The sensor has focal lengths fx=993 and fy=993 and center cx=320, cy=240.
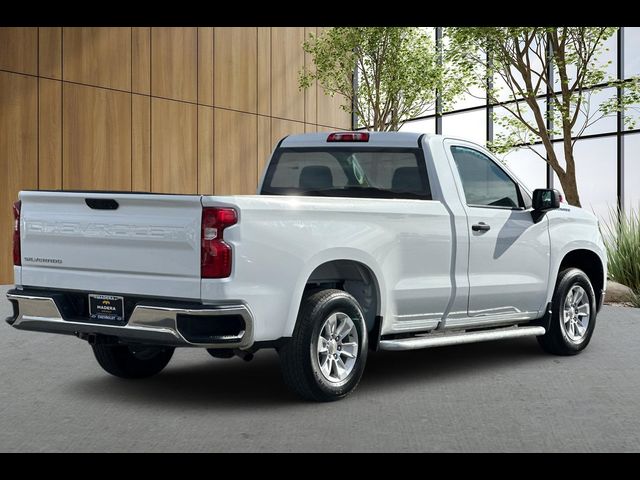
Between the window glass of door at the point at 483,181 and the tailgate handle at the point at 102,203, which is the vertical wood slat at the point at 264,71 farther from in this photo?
the tailgate handle at the point at 102,203

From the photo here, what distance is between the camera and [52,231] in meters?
6.91

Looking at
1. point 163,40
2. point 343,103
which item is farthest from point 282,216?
point 343,103

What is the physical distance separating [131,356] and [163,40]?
629 inches

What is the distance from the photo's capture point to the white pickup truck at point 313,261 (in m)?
6.32

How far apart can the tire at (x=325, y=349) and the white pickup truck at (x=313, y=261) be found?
1 cm

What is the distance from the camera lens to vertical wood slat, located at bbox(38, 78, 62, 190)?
64.8 feet

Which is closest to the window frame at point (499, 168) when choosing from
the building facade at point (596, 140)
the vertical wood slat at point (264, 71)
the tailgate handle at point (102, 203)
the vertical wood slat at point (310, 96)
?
the tailgate handle at point (102, 203)

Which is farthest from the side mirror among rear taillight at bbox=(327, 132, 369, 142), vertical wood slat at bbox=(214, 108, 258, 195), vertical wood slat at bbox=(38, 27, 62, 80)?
vertical wood slat at bbox=(214, 108, 258, 195)

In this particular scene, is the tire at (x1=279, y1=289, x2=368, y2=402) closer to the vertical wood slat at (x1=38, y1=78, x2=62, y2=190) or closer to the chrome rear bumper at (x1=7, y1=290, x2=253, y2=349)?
the chrome rear bumper at (x1=7, y1=290, x2=253, y2=349)

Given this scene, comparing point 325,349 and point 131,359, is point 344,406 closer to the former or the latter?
point 325,349

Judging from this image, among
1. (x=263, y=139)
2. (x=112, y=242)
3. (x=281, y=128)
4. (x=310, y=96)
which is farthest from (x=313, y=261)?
(x=310, y=96)

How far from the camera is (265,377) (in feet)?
26.5

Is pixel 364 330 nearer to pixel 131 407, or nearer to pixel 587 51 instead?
pixel 131 407

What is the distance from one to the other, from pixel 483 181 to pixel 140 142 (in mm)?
14805
